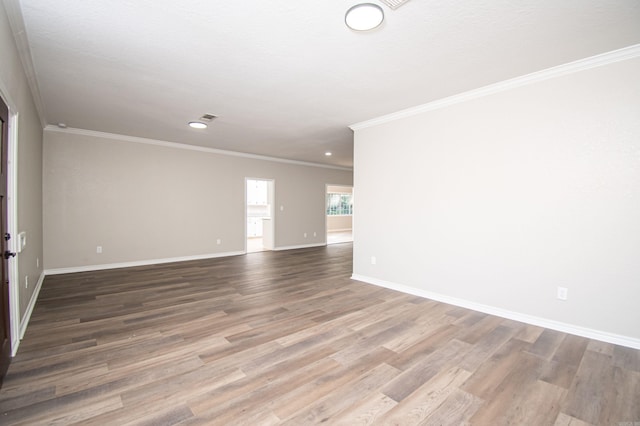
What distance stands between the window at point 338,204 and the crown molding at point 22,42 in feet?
34.8

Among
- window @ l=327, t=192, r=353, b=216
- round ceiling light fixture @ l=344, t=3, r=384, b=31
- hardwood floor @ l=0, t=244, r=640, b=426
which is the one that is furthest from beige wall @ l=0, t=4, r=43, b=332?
window @ l=327, t=192, r=353, b=216

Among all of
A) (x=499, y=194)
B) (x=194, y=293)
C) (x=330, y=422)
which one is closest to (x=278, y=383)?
(x=330, y=422)

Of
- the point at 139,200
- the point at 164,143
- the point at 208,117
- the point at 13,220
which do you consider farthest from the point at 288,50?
the point at 139,200

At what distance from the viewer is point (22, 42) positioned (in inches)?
91.6

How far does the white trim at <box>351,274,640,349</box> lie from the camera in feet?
8.34

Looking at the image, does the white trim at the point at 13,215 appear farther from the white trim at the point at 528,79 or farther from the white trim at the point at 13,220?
the white trim at the point at 528,79

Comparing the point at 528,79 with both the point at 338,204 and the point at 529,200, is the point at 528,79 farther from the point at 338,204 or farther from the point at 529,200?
the point at 338,204

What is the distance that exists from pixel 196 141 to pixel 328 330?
4.93 metres

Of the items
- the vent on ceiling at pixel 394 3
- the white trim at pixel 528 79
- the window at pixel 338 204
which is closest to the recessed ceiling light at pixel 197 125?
the white trim at pixel 528 79

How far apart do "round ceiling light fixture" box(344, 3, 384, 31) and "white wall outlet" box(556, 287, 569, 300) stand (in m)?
2.99

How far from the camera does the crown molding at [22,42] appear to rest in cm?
195

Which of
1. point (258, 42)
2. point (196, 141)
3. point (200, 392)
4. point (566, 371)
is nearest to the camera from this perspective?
point (200, 392)

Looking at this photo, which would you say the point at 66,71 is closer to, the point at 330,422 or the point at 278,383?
the point at 278,383

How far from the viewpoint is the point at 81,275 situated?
4.92 m
